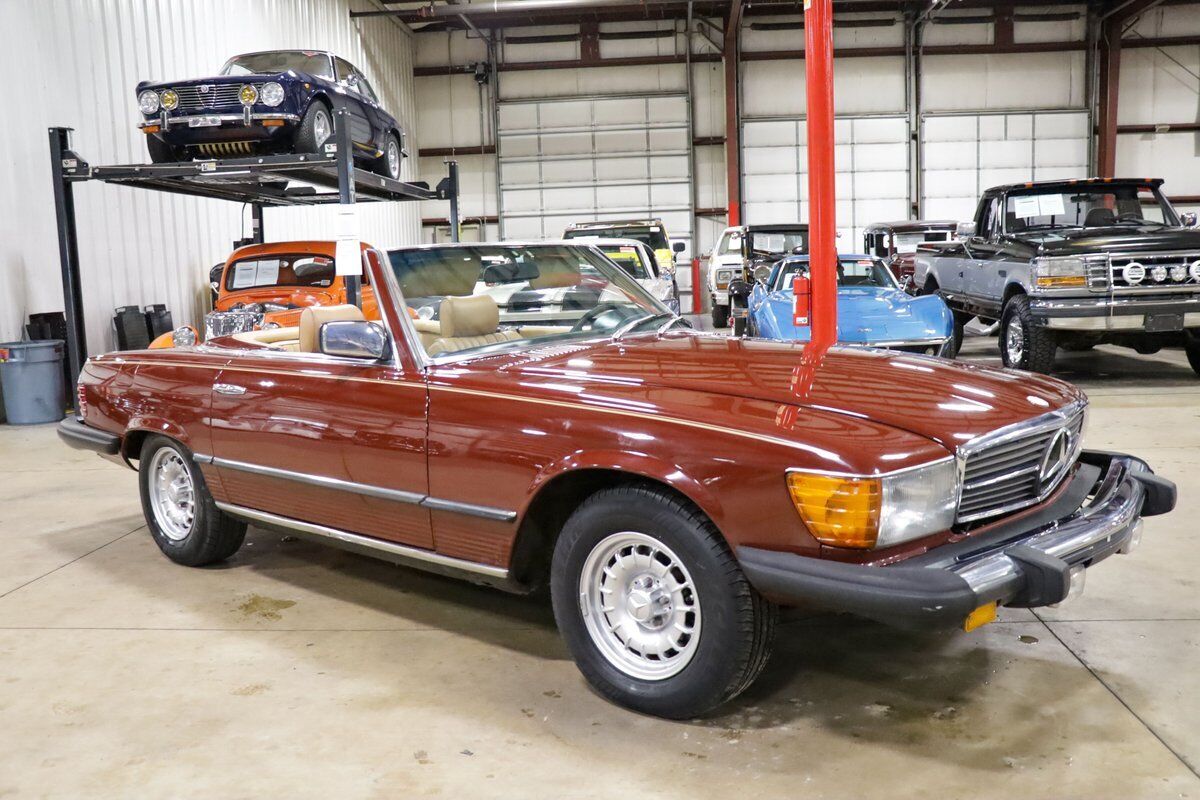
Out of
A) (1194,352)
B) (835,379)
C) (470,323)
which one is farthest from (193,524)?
(1194,352)

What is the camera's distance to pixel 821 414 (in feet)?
8.57

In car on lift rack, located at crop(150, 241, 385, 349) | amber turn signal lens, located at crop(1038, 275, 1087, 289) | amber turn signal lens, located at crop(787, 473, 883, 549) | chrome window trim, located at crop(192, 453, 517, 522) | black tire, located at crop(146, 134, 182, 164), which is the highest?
black tire, located at crop(146, 134, 182, 164)

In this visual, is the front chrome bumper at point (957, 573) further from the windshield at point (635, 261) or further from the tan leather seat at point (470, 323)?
the windshield at point (635, 261)

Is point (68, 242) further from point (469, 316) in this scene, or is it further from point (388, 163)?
point (469, 316)

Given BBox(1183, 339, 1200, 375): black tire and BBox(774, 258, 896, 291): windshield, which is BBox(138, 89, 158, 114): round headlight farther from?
BBox(1183, 339, 1200, 375): black tire

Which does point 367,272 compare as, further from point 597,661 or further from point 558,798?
point 558,798

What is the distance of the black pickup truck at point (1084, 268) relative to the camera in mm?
8633

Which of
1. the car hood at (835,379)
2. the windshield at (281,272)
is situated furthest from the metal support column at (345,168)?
the car hood at (835,379)

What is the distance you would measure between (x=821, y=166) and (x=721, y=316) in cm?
983

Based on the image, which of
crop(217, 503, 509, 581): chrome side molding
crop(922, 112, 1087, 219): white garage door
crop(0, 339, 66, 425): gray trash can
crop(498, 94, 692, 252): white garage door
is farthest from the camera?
crop(498, 94, 692, 252): white garage door

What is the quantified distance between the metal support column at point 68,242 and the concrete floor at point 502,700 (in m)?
5.80

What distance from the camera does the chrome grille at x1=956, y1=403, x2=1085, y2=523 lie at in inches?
102

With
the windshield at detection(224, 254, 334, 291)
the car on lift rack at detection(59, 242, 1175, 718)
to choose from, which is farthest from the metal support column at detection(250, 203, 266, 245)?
the car on lift rack at detection(59, 242, 1175, 718)

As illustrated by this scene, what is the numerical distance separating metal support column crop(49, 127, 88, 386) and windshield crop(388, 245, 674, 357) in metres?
7.06
